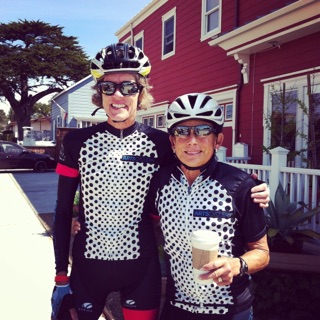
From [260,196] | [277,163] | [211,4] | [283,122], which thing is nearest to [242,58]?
[283,122]

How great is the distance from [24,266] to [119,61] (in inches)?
178

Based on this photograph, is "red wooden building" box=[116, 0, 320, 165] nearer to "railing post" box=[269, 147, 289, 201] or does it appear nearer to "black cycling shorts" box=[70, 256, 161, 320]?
"railing post" box=[269, 147, 289, 201]

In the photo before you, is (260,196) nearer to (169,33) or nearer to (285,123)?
(285,123)

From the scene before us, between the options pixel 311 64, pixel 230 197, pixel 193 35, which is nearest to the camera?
pixel 230 197

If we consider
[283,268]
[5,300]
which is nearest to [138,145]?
[283,268]

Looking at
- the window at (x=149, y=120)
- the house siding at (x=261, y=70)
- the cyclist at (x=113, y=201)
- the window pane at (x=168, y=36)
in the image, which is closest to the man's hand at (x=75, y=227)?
the cyclist at (x=113, y=201)

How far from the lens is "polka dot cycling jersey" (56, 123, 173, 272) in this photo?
2.27 meters

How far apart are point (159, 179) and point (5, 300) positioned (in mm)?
3519

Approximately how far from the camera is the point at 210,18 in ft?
35.8

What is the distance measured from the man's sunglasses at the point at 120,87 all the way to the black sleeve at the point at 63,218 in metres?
0.61

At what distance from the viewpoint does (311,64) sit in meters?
7.18

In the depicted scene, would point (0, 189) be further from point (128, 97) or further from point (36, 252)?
point (128, 97)

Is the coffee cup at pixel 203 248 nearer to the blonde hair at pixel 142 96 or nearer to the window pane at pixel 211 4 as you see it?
the blonde hair at pixel 142 96

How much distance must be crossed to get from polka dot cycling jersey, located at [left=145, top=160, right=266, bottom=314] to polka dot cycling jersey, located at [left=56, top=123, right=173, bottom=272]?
277 mm
